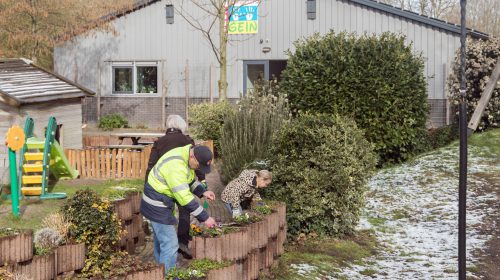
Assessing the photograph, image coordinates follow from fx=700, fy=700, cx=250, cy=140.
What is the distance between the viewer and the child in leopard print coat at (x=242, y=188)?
29.7 feet

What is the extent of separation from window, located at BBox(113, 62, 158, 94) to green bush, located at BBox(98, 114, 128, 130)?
1452mm

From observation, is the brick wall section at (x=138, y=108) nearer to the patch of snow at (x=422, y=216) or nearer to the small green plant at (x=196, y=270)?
the patch of snow at (x=422, y=216)

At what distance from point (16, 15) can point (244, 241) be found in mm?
21419

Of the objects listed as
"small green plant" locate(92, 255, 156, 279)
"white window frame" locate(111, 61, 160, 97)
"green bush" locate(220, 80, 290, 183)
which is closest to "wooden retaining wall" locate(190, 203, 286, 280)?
"small green plant" locate(92, 255, 156, 279)

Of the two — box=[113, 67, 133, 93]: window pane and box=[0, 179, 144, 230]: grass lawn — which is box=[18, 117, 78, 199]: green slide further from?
box=[113, 67, 133, 93]: window pane

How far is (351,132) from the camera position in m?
11.2

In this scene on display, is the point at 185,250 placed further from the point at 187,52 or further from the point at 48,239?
the point at 187,52

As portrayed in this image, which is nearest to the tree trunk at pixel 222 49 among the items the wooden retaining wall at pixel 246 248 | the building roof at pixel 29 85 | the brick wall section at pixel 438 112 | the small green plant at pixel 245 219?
the brick wall section at pixel 438 112

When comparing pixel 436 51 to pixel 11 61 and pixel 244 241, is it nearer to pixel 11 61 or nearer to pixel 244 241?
pixel 11 61

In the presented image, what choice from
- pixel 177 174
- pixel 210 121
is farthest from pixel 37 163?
pixel 177 174

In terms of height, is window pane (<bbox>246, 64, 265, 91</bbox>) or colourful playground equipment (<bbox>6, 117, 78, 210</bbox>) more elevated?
window pane (<bbox>246, 64, 265, 91</bbox>)

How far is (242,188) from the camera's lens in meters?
9.17

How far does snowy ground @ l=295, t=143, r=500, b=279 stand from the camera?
10062 mm

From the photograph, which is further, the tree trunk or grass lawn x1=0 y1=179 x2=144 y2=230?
the tree trunk
